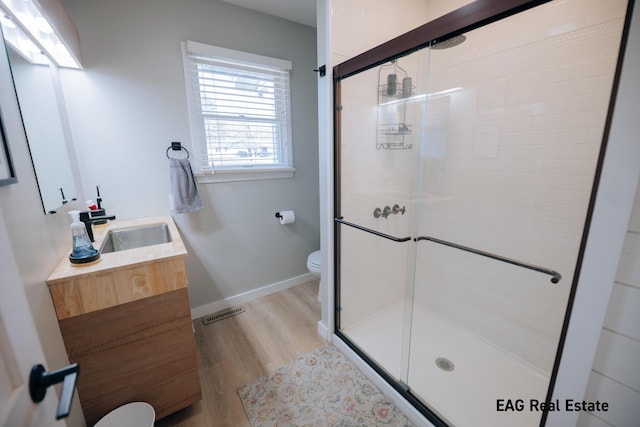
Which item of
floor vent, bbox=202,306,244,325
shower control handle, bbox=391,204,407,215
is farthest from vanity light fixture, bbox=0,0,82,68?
shower control handle, bbox=391,204,407,215

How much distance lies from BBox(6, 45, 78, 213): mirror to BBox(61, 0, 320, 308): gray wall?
224mm

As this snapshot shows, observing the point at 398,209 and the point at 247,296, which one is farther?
the point at 247,296

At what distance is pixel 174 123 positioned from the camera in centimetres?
198

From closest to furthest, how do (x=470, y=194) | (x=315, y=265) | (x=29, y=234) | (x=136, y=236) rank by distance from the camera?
(x=29, y=234)
(x=136, y=236)
(x=470, y=194)
(x=315, y=265)

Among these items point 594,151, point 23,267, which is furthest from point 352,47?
point 23,267

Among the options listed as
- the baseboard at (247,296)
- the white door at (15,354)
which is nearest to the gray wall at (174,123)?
the baseboard at (247,296)

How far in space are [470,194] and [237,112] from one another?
6.41 feet

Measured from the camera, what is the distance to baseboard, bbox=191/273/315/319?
230cm

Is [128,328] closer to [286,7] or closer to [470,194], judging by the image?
[470,194]

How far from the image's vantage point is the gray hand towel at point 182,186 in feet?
6.34

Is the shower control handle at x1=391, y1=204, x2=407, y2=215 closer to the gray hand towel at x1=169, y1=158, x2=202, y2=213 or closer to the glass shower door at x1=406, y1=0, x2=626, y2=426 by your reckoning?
the glass shower door at x1=406, y1=0, x2=626, y2=426

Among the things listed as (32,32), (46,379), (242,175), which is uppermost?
(32,32)

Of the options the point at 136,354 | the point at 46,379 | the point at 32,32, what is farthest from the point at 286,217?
the point at 46,379

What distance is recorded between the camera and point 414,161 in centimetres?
191
